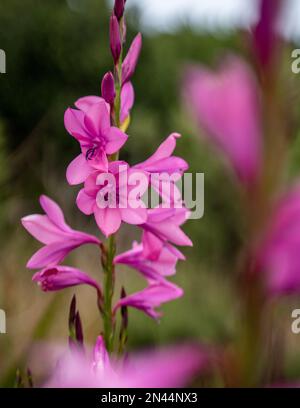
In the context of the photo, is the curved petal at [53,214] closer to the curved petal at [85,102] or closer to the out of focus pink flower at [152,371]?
the curved petal at [85,102]

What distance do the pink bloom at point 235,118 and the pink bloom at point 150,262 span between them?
0.77ft

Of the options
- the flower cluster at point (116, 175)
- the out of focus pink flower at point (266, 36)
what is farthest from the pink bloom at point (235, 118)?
the flower cluster at point (116, 175)

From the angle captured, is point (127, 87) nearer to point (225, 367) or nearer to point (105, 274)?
point (105, 274)

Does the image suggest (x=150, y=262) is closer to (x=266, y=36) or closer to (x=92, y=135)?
(x=92, y=135)

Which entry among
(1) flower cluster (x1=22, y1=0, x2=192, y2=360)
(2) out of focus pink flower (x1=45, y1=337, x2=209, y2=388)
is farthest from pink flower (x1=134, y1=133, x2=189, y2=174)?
(2) out of focus pink flower (x1=45, y1=337, x2=209, y2=388)

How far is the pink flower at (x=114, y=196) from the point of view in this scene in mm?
324

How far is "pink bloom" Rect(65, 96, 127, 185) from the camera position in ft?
1.05

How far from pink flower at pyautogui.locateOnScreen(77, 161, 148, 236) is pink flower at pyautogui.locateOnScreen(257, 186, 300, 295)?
185 millimetres

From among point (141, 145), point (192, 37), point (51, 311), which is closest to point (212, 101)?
point (51, 311)

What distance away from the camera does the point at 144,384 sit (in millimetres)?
136

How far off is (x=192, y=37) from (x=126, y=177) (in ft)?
17.6

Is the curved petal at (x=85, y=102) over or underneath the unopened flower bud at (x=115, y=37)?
underneath

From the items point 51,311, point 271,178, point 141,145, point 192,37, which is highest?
point 192,37

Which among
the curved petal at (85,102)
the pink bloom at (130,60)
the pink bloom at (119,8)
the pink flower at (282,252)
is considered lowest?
the pink flower at (282,252)
